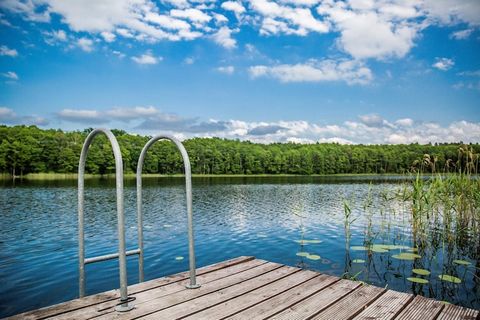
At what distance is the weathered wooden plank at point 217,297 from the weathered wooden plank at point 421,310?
1457mm

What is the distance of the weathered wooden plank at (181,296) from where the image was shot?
305cm

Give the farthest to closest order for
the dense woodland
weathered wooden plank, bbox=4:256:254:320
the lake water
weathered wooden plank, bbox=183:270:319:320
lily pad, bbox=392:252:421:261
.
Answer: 1. the dense woodland
2. lily pad, bbox=392:252:421:261
3. the lake water
4. weathered wooden plank, bbox=183:270:319:320
5. weathered wooden plank, bbox=4:256:254:320

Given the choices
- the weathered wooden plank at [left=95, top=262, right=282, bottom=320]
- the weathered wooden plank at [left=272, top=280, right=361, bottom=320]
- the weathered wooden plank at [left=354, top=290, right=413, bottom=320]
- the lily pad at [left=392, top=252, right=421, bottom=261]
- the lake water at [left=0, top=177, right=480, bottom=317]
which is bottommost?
the lake water at [left=0, top=177, right=480, bottom=317]

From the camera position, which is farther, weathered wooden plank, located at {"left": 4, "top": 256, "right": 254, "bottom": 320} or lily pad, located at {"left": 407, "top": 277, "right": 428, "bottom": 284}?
lily pad, located at {"left": 407, "top": 277, "right": 428, "bottom": 284}

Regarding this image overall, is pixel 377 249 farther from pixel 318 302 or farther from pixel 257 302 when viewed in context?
pixel 257 302

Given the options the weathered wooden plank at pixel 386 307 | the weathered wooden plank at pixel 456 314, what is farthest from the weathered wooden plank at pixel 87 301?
the weathered wooden plank at pixel 456 314

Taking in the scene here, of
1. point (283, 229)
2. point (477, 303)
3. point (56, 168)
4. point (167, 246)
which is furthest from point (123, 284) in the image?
point (56, 168)

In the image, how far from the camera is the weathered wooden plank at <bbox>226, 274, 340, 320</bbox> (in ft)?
10.2

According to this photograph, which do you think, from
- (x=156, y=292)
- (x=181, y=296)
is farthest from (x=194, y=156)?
(x=181, y=296)

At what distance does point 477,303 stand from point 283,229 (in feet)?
28.9

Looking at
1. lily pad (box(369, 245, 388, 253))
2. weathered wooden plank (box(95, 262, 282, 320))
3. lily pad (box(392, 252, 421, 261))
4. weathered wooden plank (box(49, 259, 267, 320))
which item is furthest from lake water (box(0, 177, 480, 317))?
weathered wooden plank (box(95, 262, 282, 320))

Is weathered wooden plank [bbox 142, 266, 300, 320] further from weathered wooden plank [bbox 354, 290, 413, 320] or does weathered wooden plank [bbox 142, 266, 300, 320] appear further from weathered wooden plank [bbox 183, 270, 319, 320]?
weathered wooden plank [bbox 354, 290, 413, 320]

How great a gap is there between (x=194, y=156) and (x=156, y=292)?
100m

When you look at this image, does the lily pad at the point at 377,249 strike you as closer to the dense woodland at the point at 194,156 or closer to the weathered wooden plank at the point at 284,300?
the weathered wooden plank at the point at 284,300
